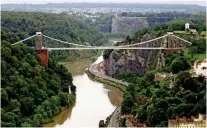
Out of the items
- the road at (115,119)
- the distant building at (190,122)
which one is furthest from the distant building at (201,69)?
the distant building at (190,122)

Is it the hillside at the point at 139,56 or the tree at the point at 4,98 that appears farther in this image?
the hillside at the point at 139,56

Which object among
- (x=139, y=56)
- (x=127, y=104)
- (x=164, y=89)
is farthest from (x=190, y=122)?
(x=139, y=56)

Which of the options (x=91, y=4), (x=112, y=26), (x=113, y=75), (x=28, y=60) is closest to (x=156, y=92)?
(x=28, y=60)

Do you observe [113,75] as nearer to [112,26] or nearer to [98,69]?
[98,69]

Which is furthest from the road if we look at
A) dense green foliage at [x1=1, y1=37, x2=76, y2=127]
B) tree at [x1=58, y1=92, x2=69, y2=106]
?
tree at [x1=58, y1=92, x2=69, y2=106]

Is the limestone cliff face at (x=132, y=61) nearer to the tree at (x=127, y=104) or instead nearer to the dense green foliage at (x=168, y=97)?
the dense green foliage at (x=168, y=97)

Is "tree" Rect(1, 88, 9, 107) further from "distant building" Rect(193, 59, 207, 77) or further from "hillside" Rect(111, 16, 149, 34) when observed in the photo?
"hillside" Rect(111, 16, 149, 34)
